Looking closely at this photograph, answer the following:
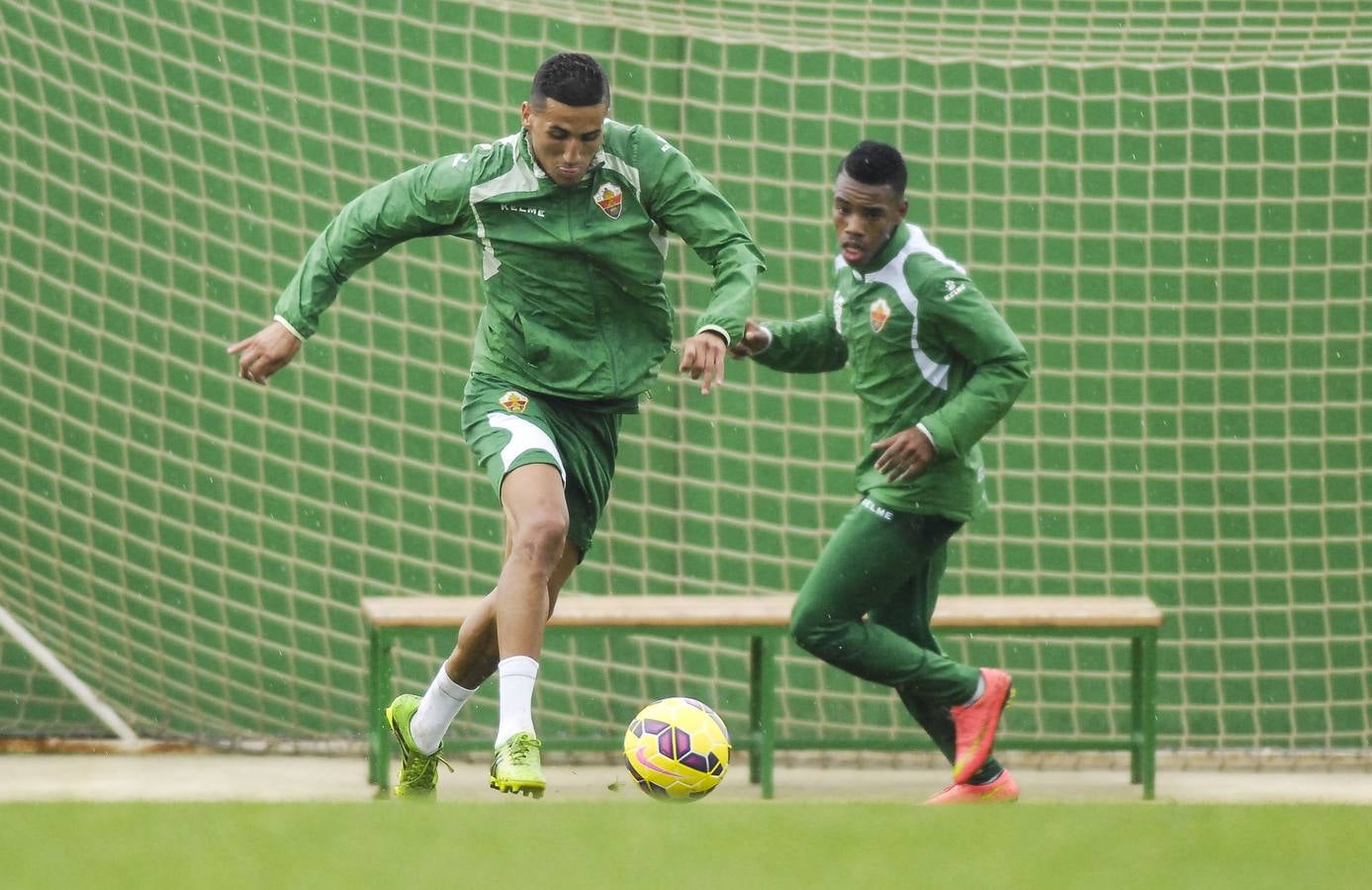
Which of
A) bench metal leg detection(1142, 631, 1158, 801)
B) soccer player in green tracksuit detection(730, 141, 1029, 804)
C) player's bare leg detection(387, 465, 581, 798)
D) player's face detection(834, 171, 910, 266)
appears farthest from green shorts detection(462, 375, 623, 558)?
bench metal leg detection(1142, 631, 1158, 801)

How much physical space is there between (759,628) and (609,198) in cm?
234

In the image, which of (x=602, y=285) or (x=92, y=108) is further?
(x=92, y=108)

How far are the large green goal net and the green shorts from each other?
2785 millimetres

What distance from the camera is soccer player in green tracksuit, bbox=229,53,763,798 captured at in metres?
5.56

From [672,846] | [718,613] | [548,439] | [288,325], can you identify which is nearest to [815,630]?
[718,613]

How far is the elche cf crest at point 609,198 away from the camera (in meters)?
5.74

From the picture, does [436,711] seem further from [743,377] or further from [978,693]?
[743,377]

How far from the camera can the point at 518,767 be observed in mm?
5117

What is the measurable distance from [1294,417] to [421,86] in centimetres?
398

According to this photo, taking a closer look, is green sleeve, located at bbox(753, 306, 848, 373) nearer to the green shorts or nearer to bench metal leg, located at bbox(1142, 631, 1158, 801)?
the green shorts

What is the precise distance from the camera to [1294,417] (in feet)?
28.6

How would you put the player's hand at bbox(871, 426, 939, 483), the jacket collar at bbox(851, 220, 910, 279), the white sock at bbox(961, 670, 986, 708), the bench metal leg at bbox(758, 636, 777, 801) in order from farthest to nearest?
the bench metal leg at bbox(758, 636, 777, 801)
the white sock at bbox(961, 670, 986, 708)
the jacket collar at bbox(851, 220, 910, 279)
the player's hand at bbox(871, 426, 939, 483)

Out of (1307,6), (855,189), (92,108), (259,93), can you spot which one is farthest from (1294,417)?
(92,108)

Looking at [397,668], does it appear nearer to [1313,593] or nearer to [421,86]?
[421,86]
